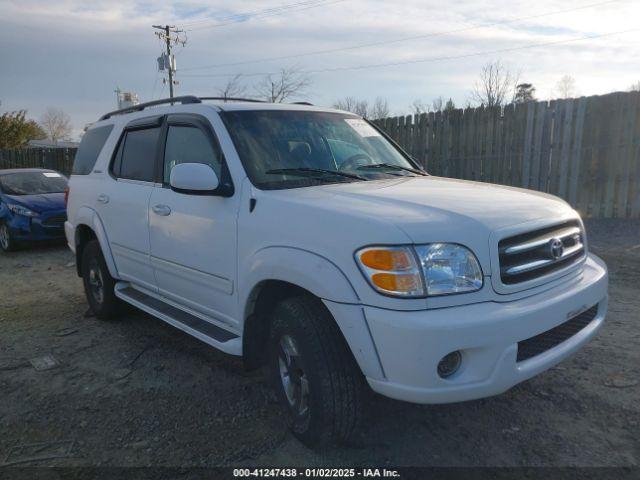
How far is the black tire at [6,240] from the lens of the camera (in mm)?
9180

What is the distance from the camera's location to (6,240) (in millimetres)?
9297

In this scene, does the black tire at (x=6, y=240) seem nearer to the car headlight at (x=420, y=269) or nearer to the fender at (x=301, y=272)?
the fender at (x=301, y=272)

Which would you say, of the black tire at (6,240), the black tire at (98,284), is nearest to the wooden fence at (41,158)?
the black tire at (6,240)

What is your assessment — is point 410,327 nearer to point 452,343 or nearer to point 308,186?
point 452,343

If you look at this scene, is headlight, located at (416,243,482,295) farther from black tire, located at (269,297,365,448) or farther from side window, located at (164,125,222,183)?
side window, located at (164,125,222,183)

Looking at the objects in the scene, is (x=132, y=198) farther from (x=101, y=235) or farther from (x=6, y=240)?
(x=6, y=240)

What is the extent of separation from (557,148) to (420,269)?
26.5 ft

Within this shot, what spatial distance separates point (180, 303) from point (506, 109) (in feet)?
26.2

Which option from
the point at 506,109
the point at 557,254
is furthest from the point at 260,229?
the point at 506,109

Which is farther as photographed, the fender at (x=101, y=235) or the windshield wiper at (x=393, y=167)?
the fender at (x=101, y=235)

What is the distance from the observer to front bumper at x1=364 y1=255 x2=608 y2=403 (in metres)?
2.24

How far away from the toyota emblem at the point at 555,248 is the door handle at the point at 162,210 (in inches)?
98.4

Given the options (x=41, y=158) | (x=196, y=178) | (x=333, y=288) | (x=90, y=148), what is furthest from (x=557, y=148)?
(x=41, y=158)

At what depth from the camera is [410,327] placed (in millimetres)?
2229
